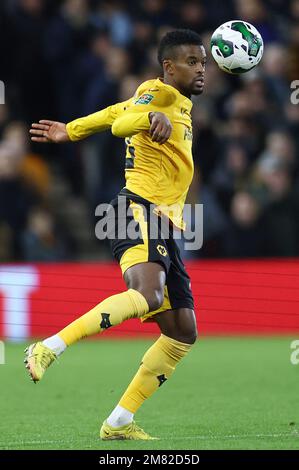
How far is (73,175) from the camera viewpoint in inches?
628

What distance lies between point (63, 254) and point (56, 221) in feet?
3.24

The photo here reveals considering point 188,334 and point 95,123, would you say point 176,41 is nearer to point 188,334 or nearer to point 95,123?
point 95,123

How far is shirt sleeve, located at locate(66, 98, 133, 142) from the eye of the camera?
7.07 m

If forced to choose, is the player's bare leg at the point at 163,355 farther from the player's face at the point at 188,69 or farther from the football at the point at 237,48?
the football at the point at 237,48

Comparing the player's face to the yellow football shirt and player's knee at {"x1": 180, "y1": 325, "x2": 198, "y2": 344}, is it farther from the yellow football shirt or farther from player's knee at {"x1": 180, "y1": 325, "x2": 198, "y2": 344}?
player's knee at {"x1": 180, "y1": 325, "x2": 198, "y2": 344}

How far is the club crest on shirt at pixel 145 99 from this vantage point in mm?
6927

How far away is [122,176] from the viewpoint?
14.4m

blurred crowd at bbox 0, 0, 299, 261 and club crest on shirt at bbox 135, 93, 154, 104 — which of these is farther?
blurred crowd at bbox 0, 0, 299, 261

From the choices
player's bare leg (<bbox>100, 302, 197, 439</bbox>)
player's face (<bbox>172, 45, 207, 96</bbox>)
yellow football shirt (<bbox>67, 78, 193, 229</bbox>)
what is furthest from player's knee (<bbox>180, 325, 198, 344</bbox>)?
player's face (<bbox>172, 45, 207, 96</bbox>)

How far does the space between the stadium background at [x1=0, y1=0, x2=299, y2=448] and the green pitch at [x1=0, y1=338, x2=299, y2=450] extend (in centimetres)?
12

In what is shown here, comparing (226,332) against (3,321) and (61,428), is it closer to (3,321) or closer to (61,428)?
(3,321)

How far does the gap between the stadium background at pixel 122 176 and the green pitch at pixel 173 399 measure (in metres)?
0.12

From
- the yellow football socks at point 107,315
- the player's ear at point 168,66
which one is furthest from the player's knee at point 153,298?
the player's ear at point 168,66
